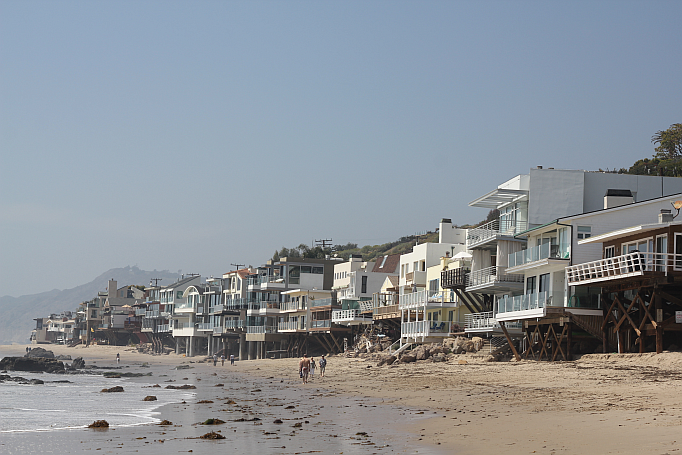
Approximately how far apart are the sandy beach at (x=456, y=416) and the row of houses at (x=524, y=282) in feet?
10.2

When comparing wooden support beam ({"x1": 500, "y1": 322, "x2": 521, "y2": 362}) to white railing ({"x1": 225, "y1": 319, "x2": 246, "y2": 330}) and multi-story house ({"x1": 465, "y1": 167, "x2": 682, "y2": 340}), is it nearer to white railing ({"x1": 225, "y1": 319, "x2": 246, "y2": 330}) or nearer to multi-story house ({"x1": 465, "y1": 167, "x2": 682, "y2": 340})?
multi-story house ({"x1": 465, "y1": 167, "x2": 682, "y2": 340})

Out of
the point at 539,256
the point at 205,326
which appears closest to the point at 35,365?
the point at 205,326

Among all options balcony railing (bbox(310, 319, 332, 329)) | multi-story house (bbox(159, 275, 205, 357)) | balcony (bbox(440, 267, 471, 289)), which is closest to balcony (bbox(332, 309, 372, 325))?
balcony railing (bbox(310, 319, 332, 329))

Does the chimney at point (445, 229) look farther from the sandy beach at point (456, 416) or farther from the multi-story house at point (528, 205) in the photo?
the sandy beach at point (456, 416)

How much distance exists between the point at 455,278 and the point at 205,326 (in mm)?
54923

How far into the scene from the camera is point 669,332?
32812 mm

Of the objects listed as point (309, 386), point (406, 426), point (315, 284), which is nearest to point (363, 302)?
point (315, 284)

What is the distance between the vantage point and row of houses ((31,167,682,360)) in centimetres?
3216

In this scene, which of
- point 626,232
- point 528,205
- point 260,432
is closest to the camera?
point 260,432

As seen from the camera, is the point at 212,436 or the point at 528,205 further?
the point at 528,205

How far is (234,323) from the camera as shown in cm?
8744

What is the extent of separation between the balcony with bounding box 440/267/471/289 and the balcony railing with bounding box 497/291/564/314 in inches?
268

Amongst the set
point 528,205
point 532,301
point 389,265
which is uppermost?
point 528,205

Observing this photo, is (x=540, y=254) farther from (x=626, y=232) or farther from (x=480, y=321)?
(x=480, y=321)
